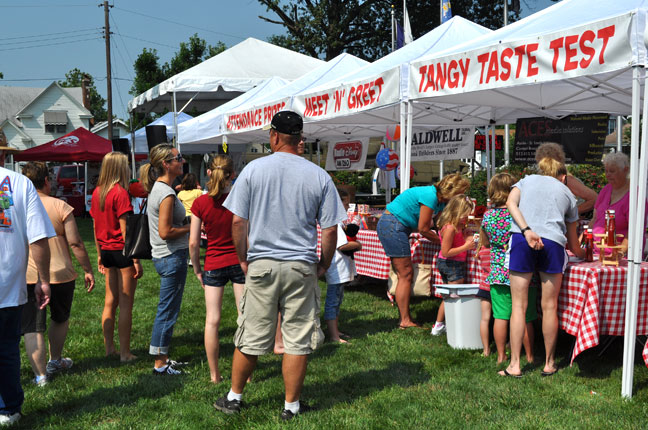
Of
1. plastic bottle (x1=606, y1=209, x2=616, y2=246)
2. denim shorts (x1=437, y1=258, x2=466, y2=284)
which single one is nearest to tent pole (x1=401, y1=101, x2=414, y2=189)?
denim shorts (x1=437, y1=258, x2=466, y2=284)

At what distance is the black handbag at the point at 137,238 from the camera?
4621 millimetres

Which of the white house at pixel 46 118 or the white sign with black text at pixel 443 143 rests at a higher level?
the white house at pixel 46 118

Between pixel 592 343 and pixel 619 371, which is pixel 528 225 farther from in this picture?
pixel 619 371

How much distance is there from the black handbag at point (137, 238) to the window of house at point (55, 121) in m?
57.8

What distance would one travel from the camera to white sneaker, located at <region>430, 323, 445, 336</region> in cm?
584

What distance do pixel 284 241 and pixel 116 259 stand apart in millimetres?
2030

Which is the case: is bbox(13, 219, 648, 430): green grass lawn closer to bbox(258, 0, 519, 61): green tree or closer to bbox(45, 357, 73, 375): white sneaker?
bbox(45, 357, 73, 375): white sneaker

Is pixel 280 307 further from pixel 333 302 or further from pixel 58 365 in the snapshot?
pixel 58 365

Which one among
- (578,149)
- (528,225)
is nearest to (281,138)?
(528,225)

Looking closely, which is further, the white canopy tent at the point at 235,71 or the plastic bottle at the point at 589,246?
the white canopy tent at the point at 235,71

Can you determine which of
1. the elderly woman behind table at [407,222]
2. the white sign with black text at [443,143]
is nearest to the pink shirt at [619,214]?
the elderly woman behind table at [407,222]

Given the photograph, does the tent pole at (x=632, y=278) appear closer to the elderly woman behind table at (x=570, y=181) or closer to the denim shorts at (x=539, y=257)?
the denim shorts at (x=539, y=257)

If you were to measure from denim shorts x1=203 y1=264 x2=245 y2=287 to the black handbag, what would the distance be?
2.00 feet

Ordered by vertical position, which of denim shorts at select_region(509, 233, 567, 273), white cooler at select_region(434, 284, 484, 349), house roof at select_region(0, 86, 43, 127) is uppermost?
house roof at select_region(0, 86, 43, 127)
